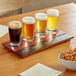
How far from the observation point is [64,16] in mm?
1768

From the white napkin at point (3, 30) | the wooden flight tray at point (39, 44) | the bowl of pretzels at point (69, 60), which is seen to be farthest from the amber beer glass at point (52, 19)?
the bowl of pretzels at point (69, 60)

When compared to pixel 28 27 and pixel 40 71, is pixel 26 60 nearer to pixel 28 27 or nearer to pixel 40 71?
pixel 40 71

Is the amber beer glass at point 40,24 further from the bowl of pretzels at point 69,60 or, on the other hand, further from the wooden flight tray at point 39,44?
the bowl of pretzels at point 69,60

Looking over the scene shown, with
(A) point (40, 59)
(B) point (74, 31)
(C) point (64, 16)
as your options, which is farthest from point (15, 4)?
(A) point (40, 59)

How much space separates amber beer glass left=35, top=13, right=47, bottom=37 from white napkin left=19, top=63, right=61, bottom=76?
1.13 ft

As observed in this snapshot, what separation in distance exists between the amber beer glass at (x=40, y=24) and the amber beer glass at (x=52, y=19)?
61 mm

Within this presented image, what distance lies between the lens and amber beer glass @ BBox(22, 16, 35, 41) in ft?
4.18

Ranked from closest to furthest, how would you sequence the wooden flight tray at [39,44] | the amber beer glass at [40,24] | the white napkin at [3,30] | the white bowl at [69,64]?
1. the white bowl at [69,64]
2. the wooden flight tray at [39,44]
3. the amber beer glass at [40,24]
4. the white napkin at [3,30]

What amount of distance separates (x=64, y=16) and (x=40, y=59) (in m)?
0.71

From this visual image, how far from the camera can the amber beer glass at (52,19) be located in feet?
4.56

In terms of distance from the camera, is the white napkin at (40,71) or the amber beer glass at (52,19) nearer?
the white napkin at (40,71)

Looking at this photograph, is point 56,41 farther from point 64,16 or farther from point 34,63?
point 64,16

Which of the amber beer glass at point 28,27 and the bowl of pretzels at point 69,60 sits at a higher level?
the amber beer glass at point 28,27

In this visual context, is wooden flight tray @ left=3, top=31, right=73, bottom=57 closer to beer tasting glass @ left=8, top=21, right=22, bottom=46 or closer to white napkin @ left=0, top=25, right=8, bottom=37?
beer tasting glass @ left=8, top=21, right=22, bottom=46
